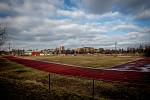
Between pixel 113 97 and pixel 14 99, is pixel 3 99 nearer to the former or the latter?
pixel 14 99

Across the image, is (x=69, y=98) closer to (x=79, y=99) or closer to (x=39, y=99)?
(x=79, y=99)

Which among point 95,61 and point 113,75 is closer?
point 113,75

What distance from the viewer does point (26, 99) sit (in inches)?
388

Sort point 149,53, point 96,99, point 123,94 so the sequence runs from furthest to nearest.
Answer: point 149,53, point 123,94, point 96,99

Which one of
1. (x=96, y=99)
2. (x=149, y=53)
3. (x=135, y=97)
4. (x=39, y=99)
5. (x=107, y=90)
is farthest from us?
(x=149, y=53)

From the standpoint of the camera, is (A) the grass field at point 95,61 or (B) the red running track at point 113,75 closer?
(B) the red running track at point 113,75

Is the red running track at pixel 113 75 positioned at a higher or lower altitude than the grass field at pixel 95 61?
lower

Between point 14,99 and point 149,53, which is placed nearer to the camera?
point 14,99

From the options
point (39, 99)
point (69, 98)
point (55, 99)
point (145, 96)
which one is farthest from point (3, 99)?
point (145, 96)

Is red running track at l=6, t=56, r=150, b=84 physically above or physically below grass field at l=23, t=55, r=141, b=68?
below

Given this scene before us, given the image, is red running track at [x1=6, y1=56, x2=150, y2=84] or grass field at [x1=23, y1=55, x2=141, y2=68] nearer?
red running track at [x1=6, y1=56, x2=150, y2=84]

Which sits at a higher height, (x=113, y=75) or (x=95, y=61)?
(x=95, y=61)

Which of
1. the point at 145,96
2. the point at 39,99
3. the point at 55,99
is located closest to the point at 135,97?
the point at 145,96

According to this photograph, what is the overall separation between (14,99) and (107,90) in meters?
7.33
